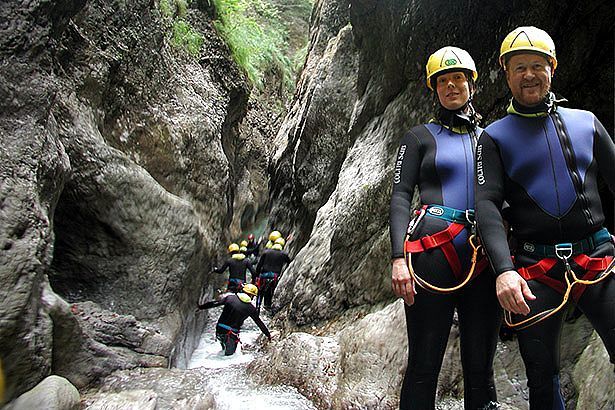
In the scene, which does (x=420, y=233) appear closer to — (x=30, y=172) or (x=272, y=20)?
(x=30, y=172)

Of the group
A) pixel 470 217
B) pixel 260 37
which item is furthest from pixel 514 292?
pixel 260 37

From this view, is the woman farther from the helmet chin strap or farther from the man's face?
the man's face

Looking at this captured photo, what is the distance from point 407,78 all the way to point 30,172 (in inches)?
203

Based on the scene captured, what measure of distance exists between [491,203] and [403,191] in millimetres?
577

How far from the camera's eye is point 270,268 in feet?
38.6

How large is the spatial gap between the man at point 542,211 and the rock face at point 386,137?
1226 millimetres

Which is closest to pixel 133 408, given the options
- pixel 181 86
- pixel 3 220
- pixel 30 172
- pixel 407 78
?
pixel 3 220

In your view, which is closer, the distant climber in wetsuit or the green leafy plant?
the green leafy plant

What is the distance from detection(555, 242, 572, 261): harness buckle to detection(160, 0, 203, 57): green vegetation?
9.71m

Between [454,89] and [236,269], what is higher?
[454,89]

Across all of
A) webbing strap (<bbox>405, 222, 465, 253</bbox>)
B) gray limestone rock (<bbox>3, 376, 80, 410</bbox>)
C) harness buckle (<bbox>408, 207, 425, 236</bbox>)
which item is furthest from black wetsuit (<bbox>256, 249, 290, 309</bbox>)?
webbing strap (<bbox>405, 222, 465, 253</bbox>)

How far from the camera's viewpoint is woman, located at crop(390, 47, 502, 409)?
2537 mm

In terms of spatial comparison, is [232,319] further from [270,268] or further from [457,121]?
[457,121]

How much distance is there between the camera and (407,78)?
23.3 ft
